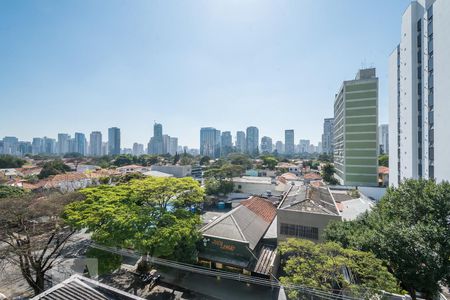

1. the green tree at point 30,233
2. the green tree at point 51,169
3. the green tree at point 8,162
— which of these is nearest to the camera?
the green tree at point 30,233

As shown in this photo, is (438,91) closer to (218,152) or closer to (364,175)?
(364,175)

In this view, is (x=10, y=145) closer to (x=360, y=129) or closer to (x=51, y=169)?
(x=51, y=169)

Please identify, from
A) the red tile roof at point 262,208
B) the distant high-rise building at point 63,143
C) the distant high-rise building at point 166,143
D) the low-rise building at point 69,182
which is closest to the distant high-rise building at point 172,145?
the distant high-rise building at point 166,143

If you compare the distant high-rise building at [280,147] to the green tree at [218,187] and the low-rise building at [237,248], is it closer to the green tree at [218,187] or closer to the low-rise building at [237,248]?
the green tree at [218,187]

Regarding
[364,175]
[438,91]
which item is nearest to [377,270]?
[438,91]

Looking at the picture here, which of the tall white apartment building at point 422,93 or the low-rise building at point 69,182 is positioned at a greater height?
the tall white apartment building at point 422,93

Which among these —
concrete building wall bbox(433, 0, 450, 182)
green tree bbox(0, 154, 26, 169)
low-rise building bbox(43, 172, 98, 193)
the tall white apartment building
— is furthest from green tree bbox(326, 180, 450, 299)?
green tree bbox(0, 154, 26, 169)

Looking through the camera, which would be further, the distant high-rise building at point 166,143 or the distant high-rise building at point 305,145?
the distant high-rise building at point 305,145

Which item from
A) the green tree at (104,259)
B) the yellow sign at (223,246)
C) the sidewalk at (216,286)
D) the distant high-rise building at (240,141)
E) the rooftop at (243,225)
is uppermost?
the distant high-rise building at (240,141)
